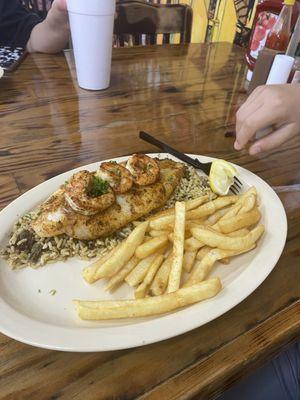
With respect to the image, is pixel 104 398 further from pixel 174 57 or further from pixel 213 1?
pixel 213 1

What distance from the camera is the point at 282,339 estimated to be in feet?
2.80

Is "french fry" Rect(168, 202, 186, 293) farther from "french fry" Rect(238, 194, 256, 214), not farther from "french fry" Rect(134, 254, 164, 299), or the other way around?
"french fry" Rect(238, 194, 256, 214)

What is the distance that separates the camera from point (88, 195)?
112 cm

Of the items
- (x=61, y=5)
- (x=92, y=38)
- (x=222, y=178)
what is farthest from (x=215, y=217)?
(x=61, y=5)

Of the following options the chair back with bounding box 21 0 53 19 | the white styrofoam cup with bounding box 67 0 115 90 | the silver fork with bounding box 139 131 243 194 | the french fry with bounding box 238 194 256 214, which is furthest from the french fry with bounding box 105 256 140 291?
the chair back with bounding box 21 0 53 19

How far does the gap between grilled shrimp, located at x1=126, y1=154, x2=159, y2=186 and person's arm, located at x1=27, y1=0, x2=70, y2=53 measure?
70.9 inches

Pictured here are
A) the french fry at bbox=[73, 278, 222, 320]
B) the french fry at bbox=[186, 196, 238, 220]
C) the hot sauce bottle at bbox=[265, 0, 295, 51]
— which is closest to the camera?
the french fry at bbox=[73, 278, 222, 320]

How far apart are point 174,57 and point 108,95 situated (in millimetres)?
1071

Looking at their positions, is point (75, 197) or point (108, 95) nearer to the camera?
point (75, 197)

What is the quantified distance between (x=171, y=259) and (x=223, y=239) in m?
0.18

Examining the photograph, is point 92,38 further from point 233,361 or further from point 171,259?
point 233,361

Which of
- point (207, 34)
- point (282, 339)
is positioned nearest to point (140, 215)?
point (282, 339)

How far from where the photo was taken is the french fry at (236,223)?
1.09 m

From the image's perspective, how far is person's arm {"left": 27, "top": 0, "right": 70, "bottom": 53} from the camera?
7.92ft
